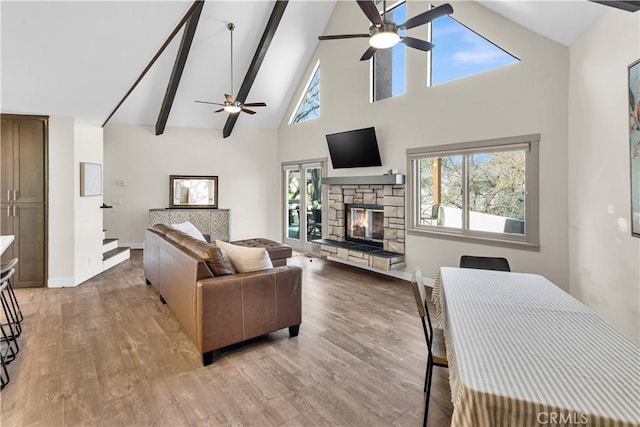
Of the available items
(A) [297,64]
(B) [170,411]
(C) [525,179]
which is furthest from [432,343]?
(A) [297,64]

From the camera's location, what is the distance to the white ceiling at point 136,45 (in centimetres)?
307

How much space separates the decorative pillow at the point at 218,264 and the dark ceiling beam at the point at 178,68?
A: 379 centimetres

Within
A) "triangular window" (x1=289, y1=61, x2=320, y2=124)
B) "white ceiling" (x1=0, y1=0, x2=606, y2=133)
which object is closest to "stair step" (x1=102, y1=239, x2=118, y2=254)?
"white ceiling" (x1=0, y1=0, x2=606, y2=133)

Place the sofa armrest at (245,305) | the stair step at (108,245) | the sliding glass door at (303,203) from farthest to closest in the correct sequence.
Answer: the sliding glass door at (303,203) < the stair step at (108,245) < the sofa armrest at (245,305)

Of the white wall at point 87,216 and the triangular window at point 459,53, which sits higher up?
the triangular window at point 459,53

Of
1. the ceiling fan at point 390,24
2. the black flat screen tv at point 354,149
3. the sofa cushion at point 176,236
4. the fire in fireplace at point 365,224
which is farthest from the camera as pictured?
the fire in fireplace at point 365,224

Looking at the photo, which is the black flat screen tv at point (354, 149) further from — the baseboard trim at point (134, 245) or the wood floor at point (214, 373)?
the baseboard trim at point (134, 245)

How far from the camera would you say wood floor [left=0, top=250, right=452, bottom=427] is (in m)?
2.07

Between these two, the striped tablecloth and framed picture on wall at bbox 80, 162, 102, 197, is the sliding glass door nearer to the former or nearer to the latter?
framed picture on wall at bbox 80, 162, 102, 197

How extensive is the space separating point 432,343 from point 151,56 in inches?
167

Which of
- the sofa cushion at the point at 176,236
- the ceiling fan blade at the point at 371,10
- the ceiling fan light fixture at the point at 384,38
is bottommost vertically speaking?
the sofa cushion at the point at 176,236

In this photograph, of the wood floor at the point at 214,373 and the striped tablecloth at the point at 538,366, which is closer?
the striped tablecloth at the point at 538,366

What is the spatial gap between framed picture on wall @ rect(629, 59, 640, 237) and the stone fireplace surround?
9.61 feet

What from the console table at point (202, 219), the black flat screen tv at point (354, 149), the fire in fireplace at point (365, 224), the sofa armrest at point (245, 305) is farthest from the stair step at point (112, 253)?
the black flat screen tv at point (354, 149)
